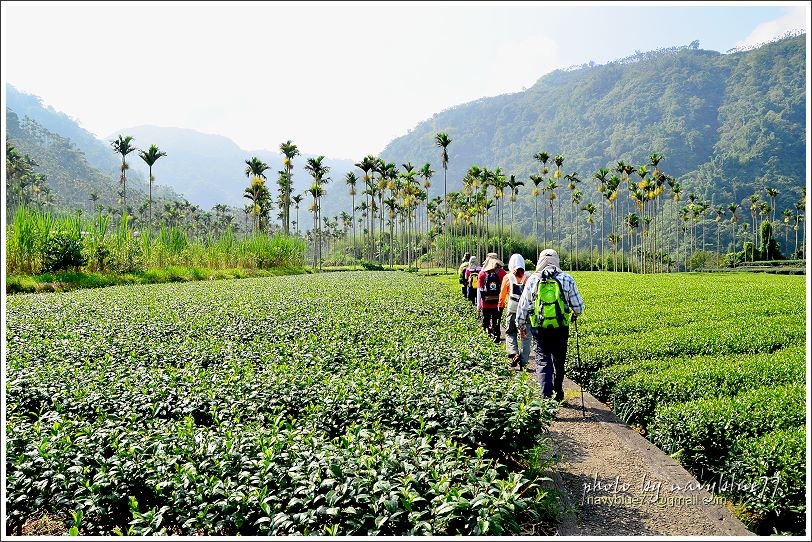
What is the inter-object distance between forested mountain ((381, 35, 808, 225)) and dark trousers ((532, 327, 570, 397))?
9221 centimetres

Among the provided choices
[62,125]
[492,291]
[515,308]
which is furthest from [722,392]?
[62,125]

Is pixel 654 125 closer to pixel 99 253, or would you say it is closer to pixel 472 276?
pixel 99 253

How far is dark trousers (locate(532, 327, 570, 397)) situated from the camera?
19.9 feet

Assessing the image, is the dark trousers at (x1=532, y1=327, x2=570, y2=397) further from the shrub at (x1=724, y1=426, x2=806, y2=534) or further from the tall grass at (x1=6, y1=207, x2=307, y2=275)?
the tall grass at (x1=6, y1=207, x2=307, y2=275)

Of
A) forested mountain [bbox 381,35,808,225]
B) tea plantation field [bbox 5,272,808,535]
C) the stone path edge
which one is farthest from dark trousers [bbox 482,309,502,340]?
forested mountain [bbox 381,35,808,225]

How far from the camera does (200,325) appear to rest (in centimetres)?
902

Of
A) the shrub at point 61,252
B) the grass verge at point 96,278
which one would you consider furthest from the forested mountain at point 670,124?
the shrub at point 61,252

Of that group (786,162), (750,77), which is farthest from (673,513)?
(750,77)

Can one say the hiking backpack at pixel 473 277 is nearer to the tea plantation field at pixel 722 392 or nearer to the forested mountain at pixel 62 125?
the tea plantation field at pixel 722 392

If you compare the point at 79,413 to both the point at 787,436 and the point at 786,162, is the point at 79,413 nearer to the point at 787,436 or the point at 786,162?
the point at 787,436

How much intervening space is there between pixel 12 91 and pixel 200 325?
8904 inches

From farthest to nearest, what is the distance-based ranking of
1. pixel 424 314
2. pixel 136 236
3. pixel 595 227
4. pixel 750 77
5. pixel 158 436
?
pixel 750 77, pixel 595 227, pixel 136 236, pixel 424 314, pixel 158 436

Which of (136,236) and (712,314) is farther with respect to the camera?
(136,236)

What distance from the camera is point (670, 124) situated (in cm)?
12106
